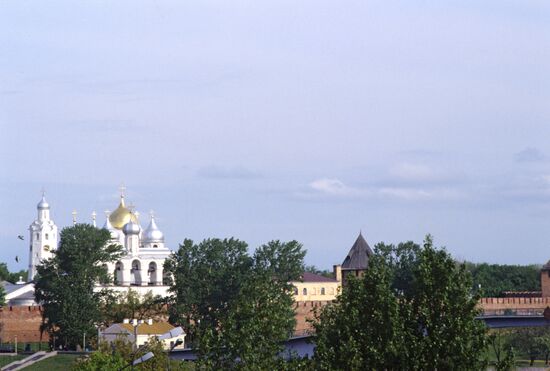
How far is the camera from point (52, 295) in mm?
92062

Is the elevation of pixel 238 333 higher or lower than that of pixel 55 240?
lower

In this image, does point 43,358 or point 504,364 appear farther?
point 43,358

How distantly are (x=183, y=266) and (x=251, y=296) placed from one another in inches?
1880

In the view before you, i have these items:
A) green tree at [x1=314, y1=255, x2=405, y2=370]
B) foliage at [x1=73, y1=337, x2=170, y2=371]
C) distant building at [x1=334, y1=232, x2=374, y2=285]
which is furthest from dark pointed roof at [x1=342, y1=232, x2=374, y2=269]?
green tree at [x1=314, y1=255, x2=405, y2=370]

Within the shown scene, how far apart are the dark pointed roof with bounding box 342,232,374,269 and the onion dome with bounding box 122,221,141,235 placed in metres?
16.4

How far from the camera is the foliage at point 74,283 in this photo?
8988cm

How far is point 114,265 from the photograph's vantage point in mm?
115875

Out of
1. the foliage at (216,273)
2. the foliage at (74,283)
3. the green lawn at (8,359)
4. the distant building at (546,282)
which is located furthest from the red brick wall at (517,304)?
the green lawn at (8,359)

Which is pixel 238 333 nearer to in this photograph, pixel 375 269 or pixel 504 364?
pixel 375 269

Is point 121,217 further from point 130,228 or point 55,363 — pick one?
point 55,363

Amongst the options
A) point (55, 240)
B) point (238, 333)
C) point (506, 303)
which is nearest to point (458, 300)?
point (238, 333)

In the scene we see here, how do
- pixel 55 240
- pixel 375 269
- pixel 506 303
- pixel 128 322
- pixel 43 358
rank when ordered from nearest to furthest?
pixel 375 269 → pixel 43 358 → pixel 128 322 → pixel 506 303 → pixel 55 240

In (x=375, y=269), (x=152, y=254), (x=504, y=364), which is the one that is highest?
(x=152, y=254)

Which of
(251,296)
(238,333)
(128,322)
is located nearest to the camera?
(238,333)
